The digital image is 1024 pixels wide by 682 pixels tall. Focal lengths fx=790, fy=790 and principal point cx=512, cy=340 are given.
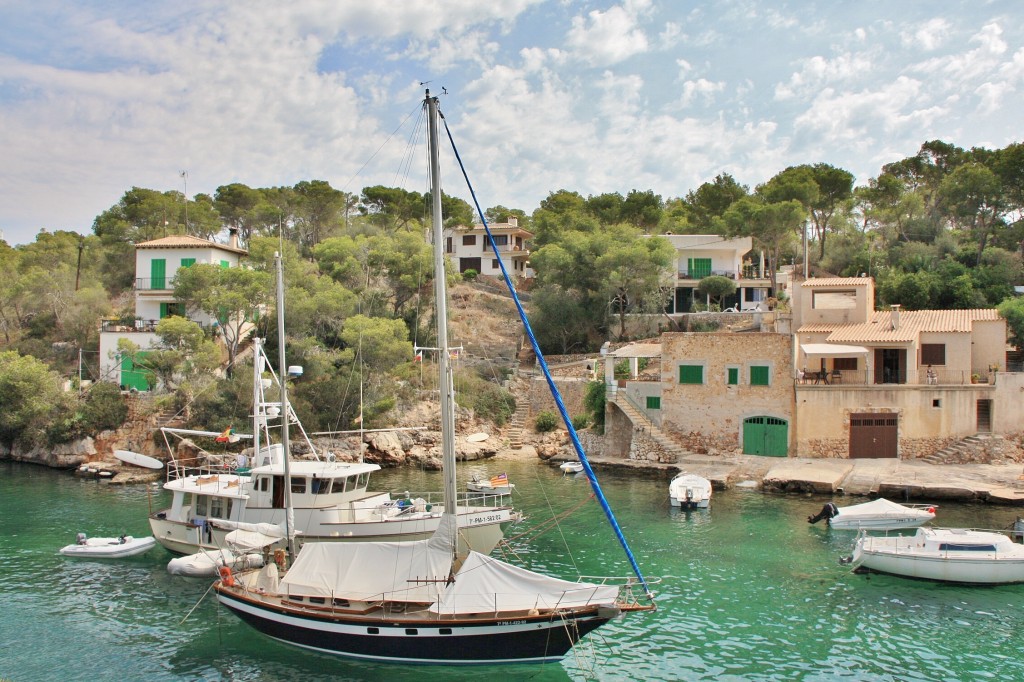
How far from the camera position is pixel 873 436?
34.5 metres

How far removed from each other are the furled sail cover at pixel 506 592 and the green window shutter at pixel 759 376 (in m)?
22.2

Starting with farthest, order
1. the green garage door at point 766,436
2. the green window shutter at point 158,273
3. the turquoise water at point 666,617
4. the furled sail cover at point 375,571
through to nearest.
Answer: the green window shutter at point 158,273, the green garage door at point 766,436, the furled sail cover at point 375,571, the turquoise water at point 666,617

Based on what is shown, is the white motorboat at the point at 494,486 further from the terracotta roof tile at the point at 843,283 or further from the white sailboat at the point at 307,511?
the terracotta roof tile at the point at 843,283

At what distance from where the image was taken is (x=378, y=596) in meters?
16.7

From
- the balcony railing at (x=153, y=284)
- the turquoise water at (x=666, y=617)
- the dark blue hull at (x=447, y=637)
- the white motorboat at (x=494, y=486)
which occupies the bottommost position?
the turquoise water at (x=666, y=617)

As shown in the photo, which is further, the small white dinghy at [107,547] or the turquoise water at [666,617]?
the small white dinghy at [107,547]

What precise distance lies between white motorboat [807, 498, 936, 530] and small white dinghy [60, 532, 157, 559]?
21703mm

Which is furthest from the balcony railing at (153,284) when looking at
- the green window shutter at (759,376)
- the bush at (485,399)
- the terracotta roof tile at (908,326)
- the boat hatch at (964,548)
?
the boat hatch at (964,548)

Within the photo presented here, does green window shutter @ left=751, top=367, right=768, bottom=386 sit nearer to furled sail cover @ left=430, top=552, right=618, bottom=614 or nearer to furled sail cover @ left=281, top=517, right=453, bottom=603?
furled sail cover @ left=430, top=552, right=618, bottom=614

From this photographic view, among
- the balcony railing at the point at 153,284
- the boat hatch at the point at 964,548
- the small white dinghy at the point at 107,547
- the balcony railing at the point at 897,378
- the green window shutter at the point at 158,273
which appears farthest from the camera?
the green window shutter at the point at 158,273

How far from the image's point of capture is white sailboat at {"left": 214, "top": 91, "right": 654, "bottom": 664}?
1539 cm

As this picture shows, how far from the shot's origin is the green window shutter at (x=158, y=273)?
4900 cm

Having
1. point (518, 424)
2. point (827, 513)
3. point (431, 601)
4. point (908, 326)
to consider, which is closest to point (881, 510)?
point (827, 513)

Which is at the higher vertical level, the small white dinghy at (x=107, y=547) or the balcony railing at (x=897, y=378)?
the balcony railing at (x=897, y=378)
